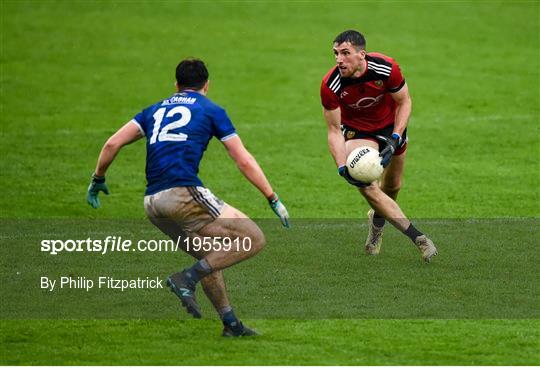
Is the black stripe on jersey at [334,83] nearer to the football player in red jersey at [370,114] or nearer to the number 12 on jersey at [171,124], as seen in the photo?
the football player in red jersey at [370,114]

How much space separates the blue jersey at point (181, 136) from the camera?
11.0m

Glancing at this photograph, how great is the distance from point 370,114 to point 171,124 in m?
4.04

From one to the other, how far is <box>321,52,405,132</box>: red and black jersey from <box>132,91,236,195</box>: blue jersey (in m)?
3.32

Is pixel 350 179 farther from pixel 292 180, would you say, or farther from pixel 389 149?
pixel 292 180

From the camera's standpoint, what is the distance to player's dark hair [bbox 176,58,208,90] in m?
11.2

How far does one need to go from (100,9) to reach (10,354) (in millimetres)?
25947

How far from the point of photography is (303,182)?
2105 cm

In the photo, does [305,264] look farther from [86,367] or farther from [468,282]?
[86,367]

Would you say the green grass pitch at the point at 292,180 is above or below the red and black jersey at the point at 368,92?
below

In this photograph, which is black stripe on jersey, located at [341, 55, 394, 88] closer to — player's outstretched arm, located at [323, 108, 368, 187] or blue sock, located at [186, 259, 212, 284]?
Result: player's outstretched arm, located at [323, 108, 368, 187]

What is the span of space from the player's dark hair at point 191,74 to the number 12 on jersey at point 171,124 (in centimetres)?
29

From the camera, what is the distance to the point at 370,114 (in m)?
14.5

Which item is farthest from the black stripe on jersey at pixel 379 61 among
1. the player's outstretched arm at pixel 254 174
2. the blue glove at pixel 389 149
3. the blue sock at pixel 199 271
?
the blue sock at pixel 199 271

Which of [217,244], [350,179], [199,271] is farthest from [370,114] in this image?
[199,271]
